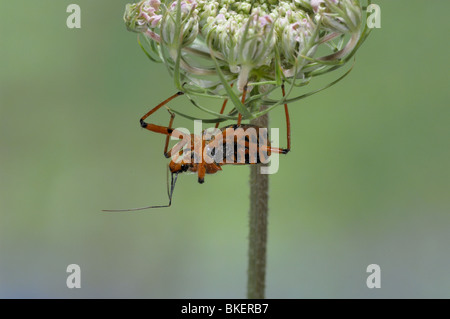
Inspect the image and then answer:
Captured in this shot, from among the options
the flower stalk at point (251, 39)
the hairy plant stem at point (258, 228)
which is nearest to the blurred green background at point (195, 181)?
the hairy plant stem at point (258, 228)

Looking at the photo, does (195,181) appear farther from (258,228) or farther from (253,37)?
(253,37)

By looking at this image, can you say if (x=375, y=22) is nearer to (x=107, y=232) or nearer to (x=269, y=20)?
(x=269, y=20)

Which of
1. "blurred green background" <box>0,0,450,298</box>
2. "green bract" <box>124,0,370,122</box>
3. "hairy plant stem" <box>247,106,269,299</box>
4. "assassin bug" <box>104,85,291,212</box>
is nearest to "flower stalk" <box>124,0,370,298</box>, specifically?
"green bract" <box>124,0,370,122</box>

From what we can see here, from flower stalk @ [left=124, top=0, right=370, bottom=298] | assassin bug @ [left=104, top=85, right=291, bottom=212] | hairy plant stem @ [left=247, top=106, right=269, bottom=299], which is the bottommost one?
hairy plant stem @ [left=247, top=106, right=269, bottom=299]

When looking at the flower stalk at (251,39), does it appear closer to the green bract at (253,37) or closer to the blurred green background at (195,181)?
the green bract at (253,37)

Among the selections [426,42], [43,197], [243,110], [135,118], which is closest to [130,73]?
[135,118]

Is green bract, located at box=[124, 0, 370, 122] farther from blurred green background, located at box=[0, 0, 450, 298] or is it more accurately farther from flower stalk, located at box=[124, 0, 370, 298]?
blurred green background, located at box=[0, 0, 450, 298]
